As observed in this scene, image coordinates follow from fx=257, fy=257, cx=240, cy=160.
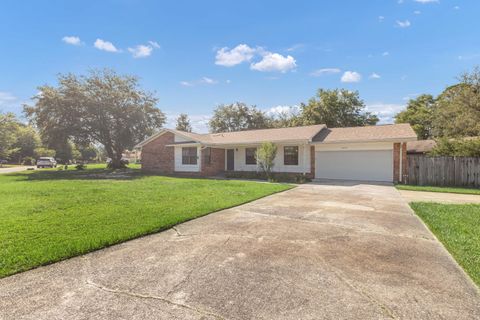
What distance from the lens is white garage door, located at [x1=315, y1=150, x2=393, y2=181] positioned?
14766 millimetres

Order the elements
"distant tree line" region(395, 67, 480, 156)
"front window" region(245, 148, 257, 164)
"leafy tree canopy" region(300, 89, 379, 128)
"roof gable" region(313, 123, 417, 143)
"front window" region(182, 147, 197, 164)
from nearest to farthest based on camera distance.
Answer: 1. "roof gable" region(313, 123, 417, 143)
2. "distant tree line" region(395, 67, 480, 156)
3. "front window" region(245, 148, 257, 164)
4. "front window" region(182, 147, 197, 164)
5. "leafy tree canopy" region(300, 89, 379, 128)

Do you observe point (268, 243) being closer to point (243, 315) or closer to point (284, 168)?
point (243, 315)

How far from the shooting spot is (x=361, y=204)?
26.7 feet

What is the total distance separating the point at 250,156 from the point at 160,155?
25.3ft

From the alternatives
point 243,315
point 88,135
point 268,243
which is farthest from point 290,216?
point 88,135

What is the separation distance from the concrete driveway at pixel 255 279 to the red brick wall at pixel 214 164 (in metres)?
14.3

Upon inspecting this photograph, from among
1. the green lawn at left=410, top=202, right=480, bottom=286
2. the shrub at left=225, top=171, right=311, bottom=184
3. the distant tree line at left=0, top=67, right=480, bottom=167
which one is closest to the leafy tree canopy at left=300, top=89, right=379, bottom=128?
the distant tree line at left=0, top=67, right=480, bottom=167

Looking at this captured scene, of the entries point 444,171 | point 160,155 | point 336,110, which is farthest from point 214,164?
point 336,110

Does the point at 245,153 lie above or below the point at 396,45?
below

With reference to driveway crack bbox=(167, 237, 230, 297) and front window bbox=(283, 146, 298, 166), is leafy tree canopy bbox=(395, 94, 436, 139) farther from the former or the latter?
driveway crack bbox=(167, 237, 230, 297)

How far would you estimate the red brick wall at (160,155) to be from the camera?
2095cm

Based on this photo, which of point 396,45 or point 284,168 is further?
point 284,168

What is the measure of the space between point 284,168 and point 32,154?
4891cm

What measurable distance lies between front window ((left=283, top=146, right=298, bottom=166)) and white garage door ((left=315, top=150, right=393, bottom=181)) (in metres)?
1.54
